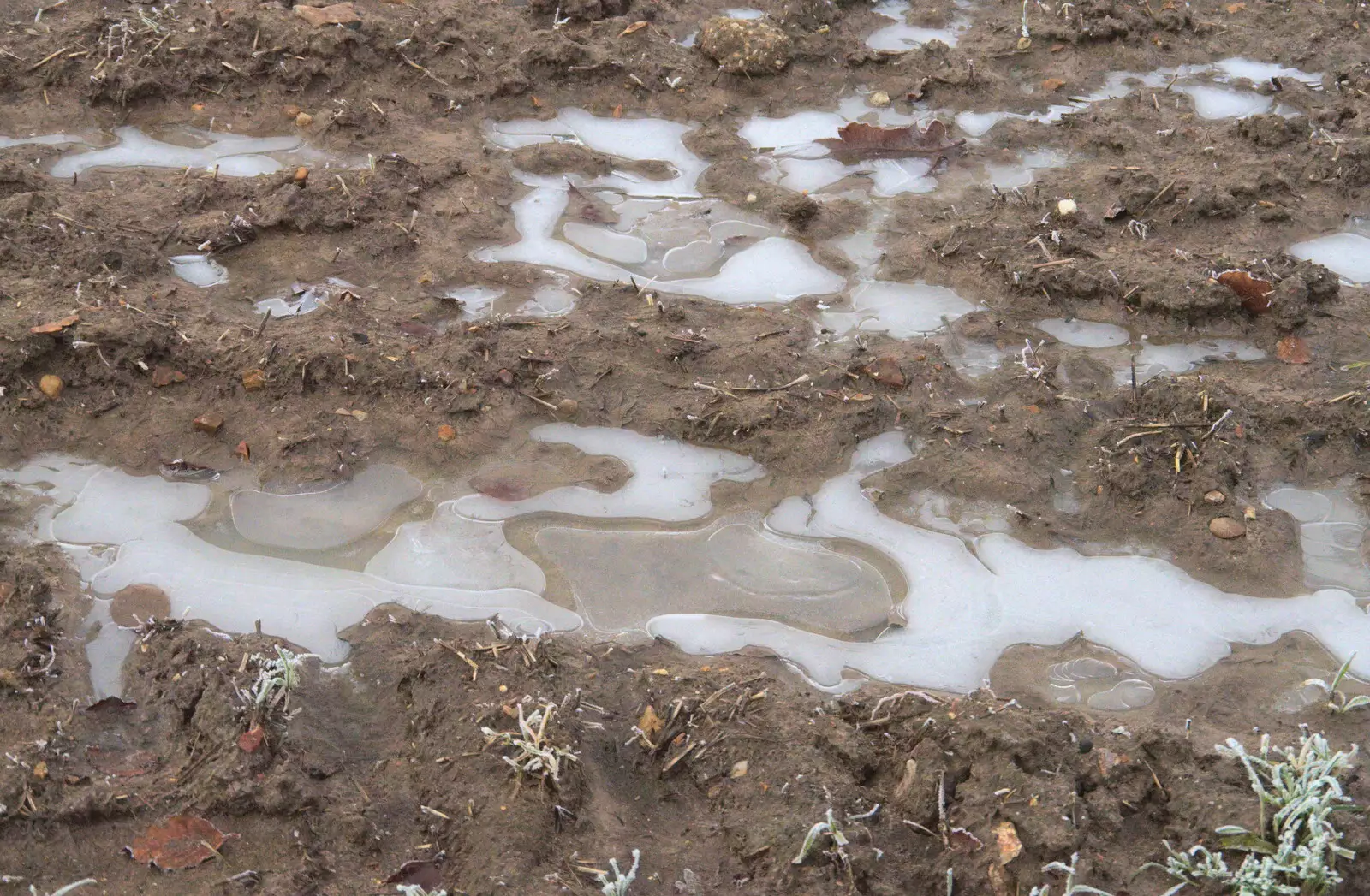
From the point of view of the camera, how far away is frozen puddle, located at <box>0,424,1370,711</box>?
2.80 meters

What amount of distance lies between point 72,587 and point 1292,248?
382cm

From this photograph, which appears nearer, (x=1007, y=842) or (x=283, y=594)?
(x=1007, y=842)

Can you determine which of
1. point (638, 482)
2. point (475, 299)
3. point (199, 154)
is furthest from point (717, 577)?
point (199, 154)

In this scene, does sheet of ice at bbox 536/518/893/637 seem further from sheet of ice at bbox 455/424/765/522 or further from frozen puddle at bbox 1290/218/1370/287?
frozen puddle at bbox 1290/218/1370/287

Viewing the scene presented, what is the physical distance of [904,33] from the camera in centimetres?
498

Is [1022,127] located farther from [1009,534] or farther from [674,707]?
[674,707]

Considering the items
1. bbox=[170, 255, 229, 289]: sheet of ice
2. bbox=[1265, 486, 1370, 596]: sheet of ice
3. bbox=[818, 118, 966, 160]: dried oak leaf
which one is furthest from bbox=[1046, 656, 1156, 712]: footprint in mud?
bbox=[170, 255, 229, 289]: sheet of ice

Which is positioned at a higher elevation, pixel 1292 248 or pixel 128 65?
pixel 128 65

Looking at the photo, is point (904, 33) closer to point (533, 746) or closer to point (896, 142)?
point (896, 142)

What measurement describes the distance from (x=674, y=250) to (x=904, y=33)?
1829 millimetres

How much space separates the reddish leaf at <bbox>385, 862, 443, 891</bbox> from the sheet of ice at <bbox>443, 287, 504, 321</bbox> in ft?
5.78

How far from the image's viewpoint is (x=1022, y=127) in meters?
4.44

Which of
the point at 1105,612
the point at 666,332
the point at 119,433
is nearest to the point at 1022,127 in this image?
the point at 666,332

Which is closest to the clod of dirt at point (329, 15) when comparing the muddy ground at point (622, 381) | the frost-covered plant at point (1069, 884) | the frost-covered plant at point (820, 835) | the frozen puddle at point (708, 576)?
the muddy ground at point (622, 381)
